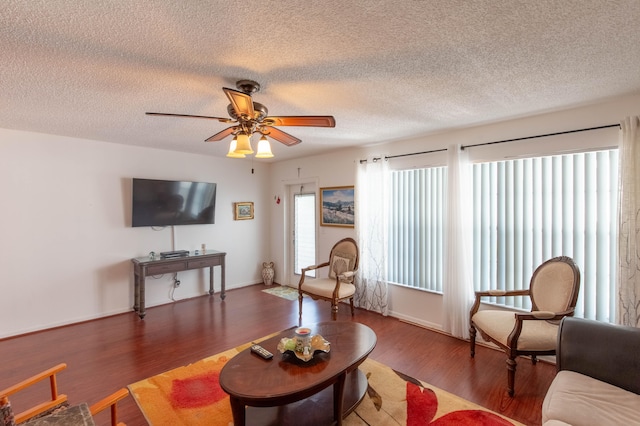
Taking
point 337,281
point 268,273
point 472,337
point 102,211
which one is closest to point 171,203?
point 102,211

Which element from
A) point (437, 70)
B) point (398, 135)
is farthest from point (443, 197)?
point (437, 70)

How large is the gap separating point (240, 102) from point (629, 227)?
316 centimetres

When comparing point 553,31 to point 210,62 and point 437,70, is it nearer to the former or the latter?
point 437,70

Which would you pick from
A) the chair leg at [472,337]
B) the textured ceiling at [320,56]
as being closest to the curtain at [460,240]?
the chair leg at [472,337]

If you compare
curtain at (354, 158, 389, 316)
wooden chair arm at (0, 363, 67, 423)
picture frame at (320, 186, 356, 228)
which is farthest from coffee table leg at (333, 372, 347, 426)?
picture frame at (320, 186, 356, 228)

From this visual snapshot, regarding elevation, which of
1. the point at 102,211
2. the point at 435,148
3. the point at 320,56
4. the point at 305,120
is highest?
the point at 320,56

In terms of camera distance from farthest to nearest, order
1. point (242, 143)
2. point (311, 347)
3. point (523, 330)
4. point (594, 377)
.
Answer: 1. point (523, 330)
2. point (242, 143)
3. point (311, 347)
4. point (594, 377)

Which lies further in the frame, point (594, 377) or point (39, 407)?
point (594, 377)

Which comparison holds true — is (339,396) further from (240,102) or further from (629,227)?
(629,227)

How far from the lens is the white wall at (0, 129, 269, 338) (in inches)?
139

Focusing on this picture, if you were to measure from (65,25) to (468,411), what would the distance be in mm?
3398

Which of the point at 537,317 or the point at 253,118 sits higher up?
the point at 253,118

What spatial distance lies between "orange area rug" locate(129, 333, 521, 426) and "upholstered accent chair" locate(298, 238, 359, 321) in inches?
46.9

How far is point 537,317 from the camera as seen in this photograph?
2375mm
